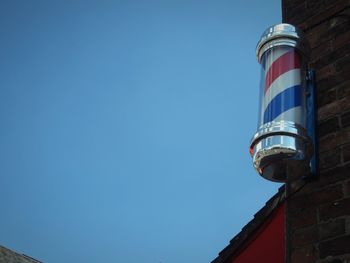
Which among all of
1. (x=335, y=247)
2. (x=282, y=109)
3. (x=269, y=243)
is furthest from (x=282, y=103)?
(x=269, y=243)

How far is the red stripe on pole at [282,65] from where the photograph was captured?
6.32 feet

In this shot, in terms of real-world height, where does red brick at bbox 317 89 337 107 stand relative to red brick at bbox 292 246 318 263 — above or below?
above

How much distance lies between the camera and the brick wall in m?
1.80

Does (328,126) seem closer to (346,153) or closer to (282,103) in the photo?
(346,153)

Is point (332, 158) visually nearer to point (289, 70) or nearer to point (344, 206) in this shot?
point (344, 206)

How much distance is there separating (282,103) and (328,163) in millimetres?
297

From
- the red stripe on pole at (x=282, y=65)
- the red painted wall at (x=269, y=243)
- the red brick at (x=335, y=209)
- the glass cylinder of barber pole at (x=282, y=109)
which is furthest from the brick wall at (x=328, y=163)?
the red painted wall at (x=269, y=243)

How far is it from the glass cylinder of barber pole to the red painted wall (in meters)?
1.15

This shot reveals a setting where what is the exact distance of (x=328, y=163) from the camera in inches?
77.0

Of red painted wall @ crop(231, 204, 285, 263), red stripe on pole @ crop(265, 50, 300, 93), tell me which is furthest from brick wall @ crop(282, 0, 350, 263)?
red painted wall @ crop(231, 204, 285, 263)

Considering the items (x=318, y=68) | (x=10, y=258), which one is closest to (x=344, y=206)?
(x=318, y=68)

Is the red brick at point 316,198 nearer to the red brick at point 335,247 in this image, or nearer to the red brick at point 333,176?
the red brick at point 333,176

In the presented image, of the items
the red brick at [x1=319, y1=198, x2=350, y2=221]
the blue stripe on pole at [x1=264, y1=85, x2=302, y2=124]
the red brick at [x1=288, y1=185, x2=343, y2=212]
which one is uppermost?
the blue stripe on pole at [x1=264, y1=85, x2=302, y2=124]

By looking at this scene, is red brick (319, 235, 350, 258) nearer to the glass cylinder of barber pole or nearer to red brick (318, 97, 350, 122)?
the glass cylinder of barber pole
